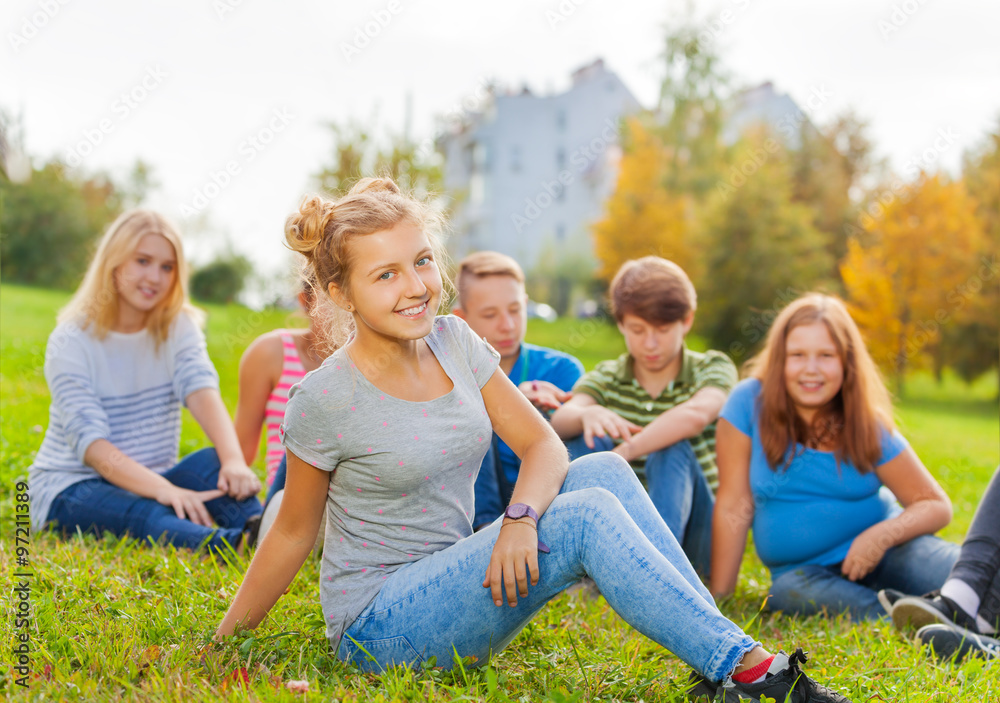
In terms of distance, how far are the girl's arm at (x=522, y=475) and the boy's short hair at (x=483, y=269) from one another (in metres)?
1.41

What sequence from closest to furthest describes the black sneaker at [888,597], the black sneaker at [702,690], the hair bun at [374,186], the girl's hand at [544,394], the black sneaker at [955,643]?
the black sneaker at [702,690], the hair bun at [374,186], the black sneaker at [955,643], the black sneaker at [888,597], the girl's hand at [544,394]

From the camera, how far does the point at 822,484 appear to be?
3.47m

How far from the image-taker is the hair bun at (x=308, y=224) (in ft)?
7.45

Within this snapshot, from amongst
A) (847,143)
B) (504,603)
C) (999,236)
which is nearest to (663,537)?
(504,603)

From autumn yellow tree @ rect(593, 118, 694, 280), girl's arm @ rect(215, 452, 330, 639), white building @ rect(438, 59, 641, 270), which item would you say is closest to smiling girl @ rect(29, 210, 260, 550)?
girl's arm @ rect(215, 452, 330, 639)

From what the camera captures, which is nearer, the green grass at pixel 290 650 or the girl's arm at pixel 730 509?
the green grass at pixel 290 650

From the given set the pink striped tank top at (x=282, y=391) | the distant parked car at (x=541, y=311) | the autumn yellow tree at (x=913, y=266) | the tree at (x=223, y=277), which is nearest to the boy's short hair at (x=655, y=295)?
the pink striped tank top at (x=282, y=391)

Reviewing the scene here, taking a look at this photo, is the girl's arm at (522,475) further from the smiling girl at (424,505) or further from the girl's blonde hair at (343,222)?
the girl's blonde hair at (343,222)

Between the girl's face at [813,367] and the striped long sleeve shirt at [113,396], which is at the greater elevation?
the girl's face at [813,367]

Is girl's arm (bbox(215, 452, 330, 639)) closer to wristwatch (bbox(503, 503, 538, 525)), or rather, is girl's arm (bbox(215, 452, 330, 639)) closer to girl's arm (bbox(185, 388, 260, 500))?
wristwatch (bbox(503, 503, 538, 525))

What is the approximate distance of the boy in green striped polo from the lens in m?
3.40

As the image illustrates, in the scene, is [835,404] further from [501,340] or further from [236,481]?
[236,481]

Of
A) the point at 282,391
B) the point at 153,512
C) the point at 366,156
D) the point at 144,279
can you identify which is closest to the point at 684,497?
the point at 282,391

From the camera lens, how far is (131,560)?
322 cm
